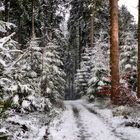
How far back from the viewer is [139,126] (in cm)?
1120

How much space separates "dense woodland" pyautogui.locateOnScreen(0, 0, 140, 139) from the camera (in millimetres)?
10080

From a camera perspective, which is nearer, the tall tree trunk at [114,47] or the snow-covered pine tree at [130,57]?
the tall tree trunk at [114,47]

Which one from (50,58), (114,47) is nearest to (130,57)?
(50,58)

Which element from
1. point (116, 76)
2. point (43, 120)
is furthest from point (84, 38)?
point (43, 120)

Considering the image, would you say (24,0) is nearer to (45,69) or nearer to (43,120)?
(45,69)

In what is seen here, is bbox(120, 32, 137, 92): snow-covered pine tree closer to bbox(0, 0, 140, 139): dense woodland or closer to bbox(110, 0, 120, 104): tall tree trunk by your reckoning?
bbox(0, 0, 140, 139): dense woodland

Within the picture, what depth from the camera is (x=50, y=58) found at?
21.5 m

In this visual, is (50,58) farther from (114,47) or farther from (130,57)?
(130,57)

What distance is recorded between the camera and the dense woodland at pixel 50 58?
10.1m

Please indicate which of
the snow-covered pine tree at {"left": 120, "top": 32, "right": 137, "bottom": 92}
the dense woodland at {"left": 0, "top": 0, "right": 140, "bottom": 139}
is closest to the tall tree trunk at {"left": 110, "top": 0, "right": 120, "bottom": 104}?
the dense woodland at {"left": 0, "top": 0, "right": 140, "bottom": 139}

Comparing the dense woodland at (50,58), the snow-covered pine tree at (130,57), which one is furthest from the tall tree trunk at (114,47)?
the snow-covered pine tree at (130,57)

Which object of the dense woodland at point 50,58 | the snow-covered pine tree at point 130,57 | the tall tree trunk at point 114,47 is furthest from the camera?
the snow-covered pine tree at point 130,57

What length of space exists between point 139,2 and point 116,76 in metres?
4.97

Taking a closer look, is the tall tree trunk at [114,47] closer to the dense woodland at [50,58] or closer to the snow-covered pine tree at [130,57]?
the dense woodland at [50,58]
